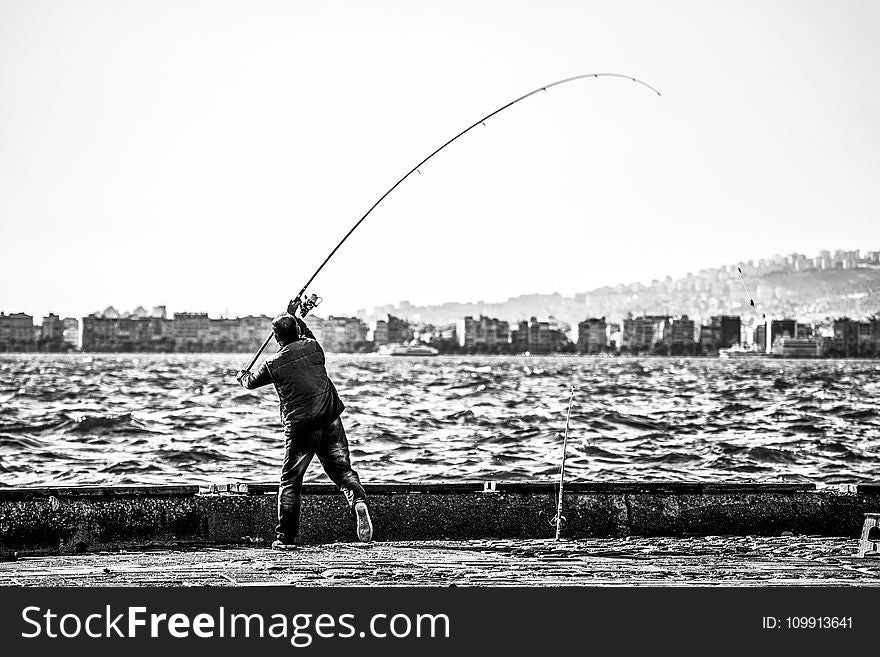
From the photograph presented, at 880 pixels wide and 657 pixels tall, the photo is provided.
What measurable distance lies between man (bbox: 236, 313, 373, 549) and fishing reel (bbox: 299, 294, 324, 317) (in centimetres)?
19

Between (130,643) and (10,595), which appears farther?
(10,595)

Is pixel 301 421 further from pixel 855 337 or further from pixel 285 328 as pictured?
pixel 855 337

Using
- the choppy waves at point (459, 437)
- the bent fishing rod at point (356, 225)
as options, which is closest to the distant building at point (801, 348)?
the choppy waves at point (459, 437)

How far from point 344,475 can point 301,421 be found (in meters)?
0.37

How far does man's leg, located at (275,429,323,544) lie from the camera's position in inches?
253

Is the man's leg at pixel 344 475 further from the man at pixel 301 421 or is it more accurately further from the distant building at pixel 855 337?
the distant building at pixel 855 337

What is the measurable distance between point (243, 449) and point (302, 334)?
1282cm

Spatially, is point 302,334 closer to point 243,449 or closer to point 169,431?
point 243,449

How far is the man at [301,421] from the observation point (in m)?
6.43

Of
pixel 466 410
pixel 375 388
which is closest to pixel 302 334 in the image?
pixel 466 410

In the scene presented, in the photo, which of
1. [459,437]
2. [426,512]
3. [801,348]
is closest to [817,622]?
[426,512]

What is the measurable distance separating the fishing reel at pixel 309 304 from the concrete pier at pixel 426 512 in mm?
991

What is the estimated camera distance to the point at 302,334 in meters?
6.62

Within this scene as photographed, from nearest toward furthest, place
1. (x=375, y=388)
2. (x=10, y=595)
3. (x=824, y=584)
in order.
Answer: (x=10, y=595) < (x=824, y=584) < (x=375, y=388)
